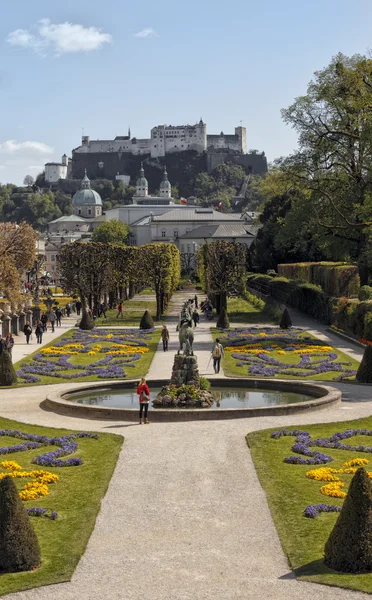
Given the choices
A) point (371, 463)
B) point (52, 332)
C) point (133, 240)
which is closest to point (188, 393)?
point (371, 463)

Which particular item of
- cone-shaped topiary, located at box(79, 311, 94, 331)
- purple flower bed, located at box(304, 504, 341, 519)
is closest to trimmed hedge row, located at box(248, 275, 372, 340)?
→ cone-shaped topiary, located at box(79, 311, 94, 331)

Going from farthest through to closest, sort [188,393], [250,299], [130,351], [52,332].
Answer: [250,299] → [52,332] → [130,351] → [188,393]

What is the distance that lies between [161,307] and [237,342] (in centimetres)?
1940

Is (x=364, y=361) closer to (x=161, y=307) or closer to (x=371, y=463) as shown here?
(x=371, y=463)

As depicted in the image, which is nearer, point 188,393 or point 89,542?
point 89,542

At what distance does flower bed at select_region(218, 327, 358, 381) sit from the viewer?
30.8m

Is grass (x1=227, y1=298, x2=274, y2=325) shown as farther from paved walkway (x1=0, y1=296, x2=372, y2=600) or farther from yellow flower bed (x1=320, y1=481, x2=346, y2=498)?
yellow flower bed (x1=320, y1=481, x2=346, y2=498)

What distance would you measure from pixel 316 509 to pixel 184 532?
2.25m

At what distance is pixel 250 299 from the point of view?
7288 cm

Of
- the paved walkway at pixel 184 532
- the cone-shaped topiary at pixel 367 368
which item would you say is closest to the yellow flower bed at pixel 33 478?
the paved walkway at pixel 184 532

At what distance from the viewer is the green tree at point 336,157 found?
46.8 m

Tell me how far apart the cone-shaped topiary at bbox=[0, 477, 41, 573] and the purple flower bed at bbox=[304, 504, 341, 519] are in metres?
4.46

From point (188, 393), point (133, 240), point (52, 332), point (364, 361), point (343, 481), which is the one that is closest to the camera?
point (343, 481)

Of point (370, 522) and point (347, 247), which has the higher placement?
point (347, 247)
